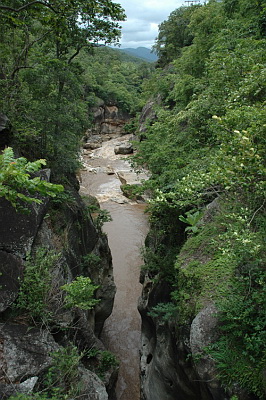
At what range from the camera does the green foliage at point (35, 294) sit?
5488 mm

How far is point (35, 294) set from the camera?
5617 mm

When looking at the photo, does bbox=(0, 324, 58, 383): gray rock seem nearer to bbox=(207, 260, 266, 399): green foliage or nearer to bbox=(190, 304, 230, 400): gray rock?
bbox=(190, 304, 230, 400): gray rock

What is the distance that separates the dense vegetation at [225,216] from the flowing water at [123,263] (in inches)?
135

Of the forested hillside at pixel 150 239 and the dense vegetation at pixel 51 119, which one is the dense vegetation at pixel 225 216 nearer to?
the forested hillside at pixel 150 239

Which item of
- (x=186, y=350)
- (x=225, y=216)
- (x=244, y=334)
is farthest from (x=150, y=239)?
(x=244, y=334)

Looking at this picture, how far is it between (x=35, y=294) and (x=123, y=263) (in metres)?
10.8

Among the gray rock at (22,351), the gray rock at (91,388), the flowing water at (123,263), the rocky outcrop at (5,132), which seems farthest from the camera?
the flowing water at (123,263)

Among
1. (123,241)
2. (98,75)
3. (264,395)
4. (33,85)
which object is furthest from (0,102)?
(98,75)

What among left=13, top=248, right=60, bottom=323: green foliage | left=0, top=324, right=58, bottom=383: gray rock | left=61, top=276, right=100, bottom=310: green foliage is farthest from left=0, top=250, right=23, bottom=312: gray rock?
left=61, top=276, right=100, bottom=310: green foliage

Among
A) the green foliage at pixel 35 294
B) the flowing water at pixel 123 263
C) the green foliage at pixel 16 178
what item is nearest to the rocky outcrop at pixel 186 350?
the flowing water at pixel 123 263

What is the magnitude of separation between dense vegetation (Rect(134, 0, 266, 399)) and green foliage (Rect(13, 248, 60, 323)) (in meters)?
3.03

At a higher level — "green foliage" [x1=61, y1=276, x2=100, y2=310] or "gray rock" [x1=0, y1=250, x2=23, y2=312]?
"gray rock" [x1=0, y1=250, x2=23, y2=312]

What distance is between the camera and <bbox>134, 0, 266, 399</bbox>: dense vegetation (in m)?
4.66

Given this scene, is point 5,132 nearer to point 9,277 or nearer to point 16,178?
point 9,277
